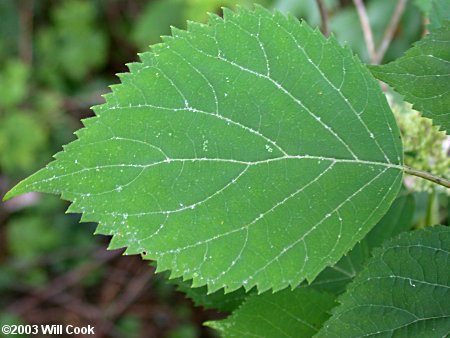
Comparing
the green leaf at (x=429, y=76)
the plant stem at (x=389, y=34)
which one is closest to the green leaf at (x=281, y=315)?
the green leaf at (x=429, y=76)

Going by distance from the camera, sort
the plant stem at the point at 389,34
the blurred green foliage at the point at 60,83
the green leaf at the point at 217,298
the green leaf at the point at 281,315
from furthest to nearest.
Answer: the blurred green foliage at the point at 60,83 < the plant stem at the point at 389,34 < the green leaf at the point at 217,298 < the green leaf at the point at 281,315

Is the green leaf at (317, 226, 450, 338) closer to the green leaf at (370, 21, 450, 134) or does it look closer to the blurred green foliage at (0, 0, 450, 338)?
the green leaf at (370, 21, 450, 134)

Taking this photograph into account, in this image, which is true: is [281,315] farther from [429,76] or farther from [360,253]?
[429,76]

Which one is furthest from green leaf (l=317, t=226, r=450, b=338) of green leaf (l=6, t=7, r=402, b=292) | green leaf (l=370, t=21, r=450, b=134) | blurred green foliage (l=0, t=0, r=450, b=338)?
blurred green foliage (l=0, t=0, r=450, b=338)

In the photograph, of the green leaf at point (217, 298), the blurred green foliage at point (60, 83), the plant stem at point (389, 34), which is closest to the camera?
the green leaf at point (217, 298)

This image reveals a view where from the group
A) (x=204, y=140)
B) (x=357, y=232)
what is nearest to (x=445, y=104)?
(x=357, y=232)

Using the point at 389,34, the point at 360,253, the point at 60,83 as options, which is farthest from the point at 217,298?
the point at 60,83

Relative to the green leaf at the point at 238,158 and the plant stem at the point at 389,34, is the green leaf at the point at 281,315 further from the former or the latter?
the plant stem at the point at 389,34
